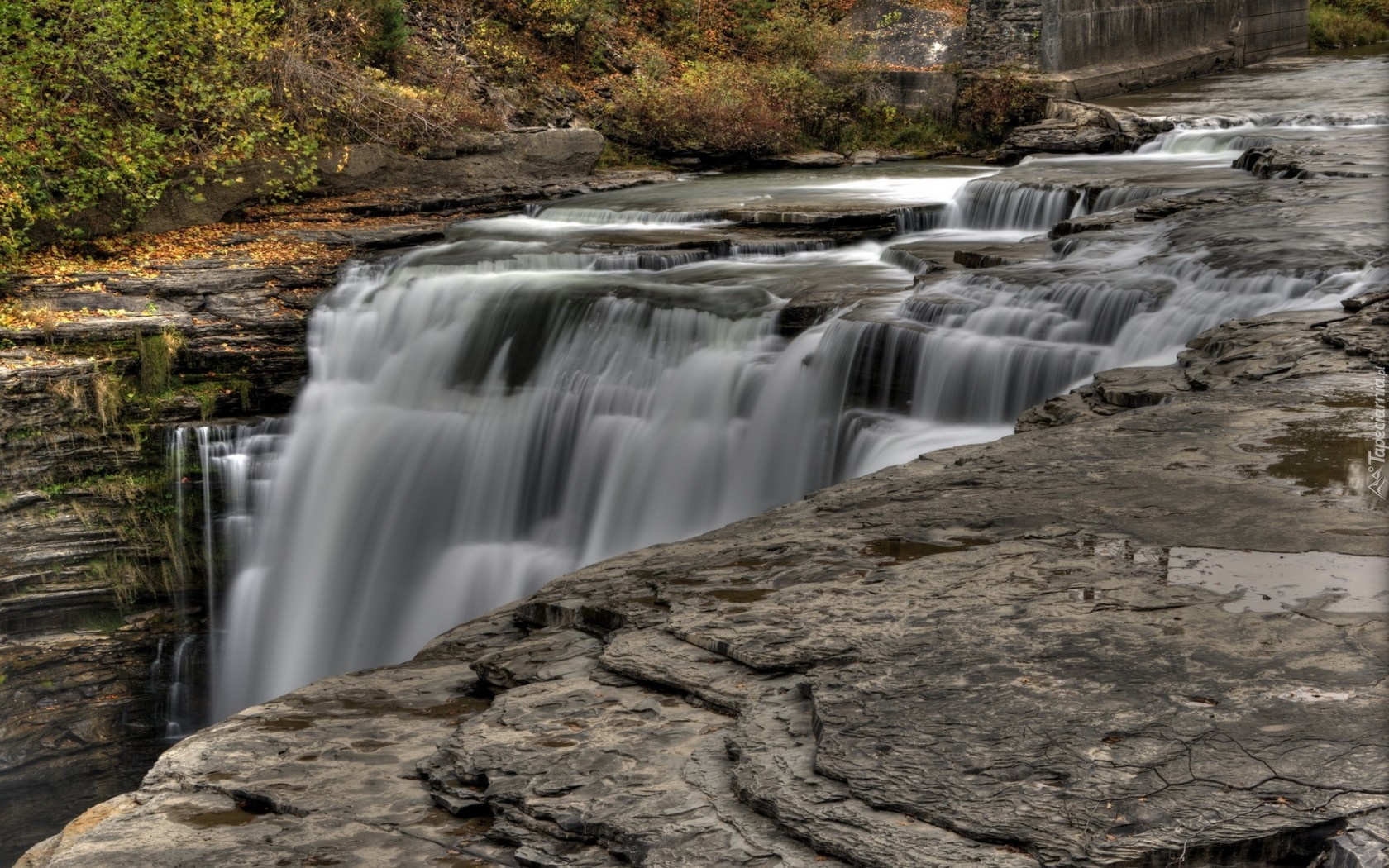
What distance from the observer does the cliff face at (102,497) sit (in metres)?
10.2

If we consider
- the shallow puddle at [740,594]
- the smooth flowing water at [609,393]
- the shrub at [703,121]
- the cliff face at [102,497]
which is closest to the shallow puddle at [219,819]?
the shallow puddle at [740,594]

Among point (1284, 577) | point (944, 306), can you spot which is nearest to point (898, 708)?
point (1284, 577)

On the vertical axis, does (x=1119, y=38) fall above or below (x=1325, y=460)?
above

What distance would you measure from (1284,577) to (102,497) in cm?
970

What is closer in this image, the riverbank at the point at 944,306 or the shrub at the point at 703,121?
the riverbank at the point at 944,306

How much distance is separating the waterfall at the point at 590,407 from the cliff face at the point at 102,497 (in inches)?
→ 19.1

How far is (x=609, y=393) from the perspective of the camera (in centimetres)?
1035

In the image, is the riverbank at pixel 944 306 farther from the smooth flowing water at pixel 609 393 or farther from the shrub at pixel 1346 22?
the shrub at pixel 1346 22

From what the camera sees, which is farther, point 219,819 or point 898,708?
point 219,819

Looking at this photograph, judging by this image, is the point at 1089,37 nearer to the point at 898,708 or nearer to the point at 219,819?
the point at 898,708

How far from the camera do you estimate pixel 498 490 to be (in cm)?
1013

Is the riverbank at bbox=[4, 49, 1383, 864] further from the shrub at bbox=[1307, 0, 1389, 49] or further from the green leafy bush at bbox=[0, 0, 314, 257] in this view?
the shrub at bbox=[1307, 0, 1389, 49]

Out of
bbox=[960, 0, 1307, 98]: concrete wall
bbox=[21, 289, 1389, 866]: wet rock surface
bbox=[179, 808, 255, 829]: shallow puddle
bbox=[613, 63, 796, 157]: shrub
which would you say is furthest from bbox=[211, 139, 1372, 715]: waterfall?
bbox=[960, 0, 1307, 98]: concrete wall

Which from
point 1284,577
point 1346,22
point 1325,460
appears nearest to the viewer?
point 1284,577
